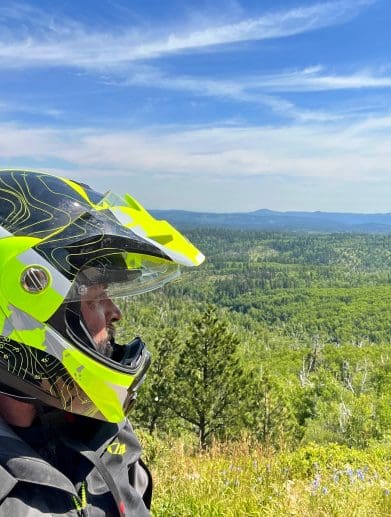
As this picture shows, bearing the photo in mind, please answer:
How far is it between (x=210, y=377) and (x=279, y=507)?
67.0 feet

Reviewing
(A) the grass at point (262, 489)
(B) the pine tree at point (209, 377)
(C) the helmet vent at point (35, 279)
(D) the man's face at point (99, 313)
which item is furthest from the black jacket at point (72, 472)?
(B) the pine tree at point (209, 377)

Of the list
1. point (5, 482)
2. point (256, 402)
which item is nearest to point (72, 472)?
point (5, 482)

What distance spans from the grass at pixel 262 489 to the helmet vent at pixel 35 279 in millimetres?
2293

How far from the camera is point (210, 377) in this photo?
2298 centimetres

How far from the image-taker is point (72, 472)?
1.67 metres

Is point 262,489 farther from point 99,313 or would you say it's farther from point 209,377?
point 209,377

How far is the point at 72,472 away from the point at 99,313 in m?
0.59

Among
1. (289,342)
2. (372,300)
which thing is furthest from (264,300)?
(289,342)

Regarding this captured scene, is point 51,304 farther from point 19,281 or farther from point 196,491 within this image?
point 196,491

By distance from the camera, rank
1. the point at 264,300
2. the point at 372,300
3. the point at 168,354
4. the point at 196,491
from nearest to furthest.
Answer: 1. the point at 196,491
2. the point at 168,354
3. the point at 372,300
4. the point at 264,300

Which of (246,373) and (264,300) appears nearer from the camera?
(246,373)

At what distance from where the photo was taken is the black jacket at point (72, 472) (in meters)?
1.43

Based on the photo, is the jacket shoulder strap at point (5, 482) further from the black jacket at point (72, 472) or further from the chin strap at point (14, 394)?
the chin strap at point (14, 394)

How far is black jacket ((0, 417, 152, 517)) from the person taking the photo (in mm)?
1430
